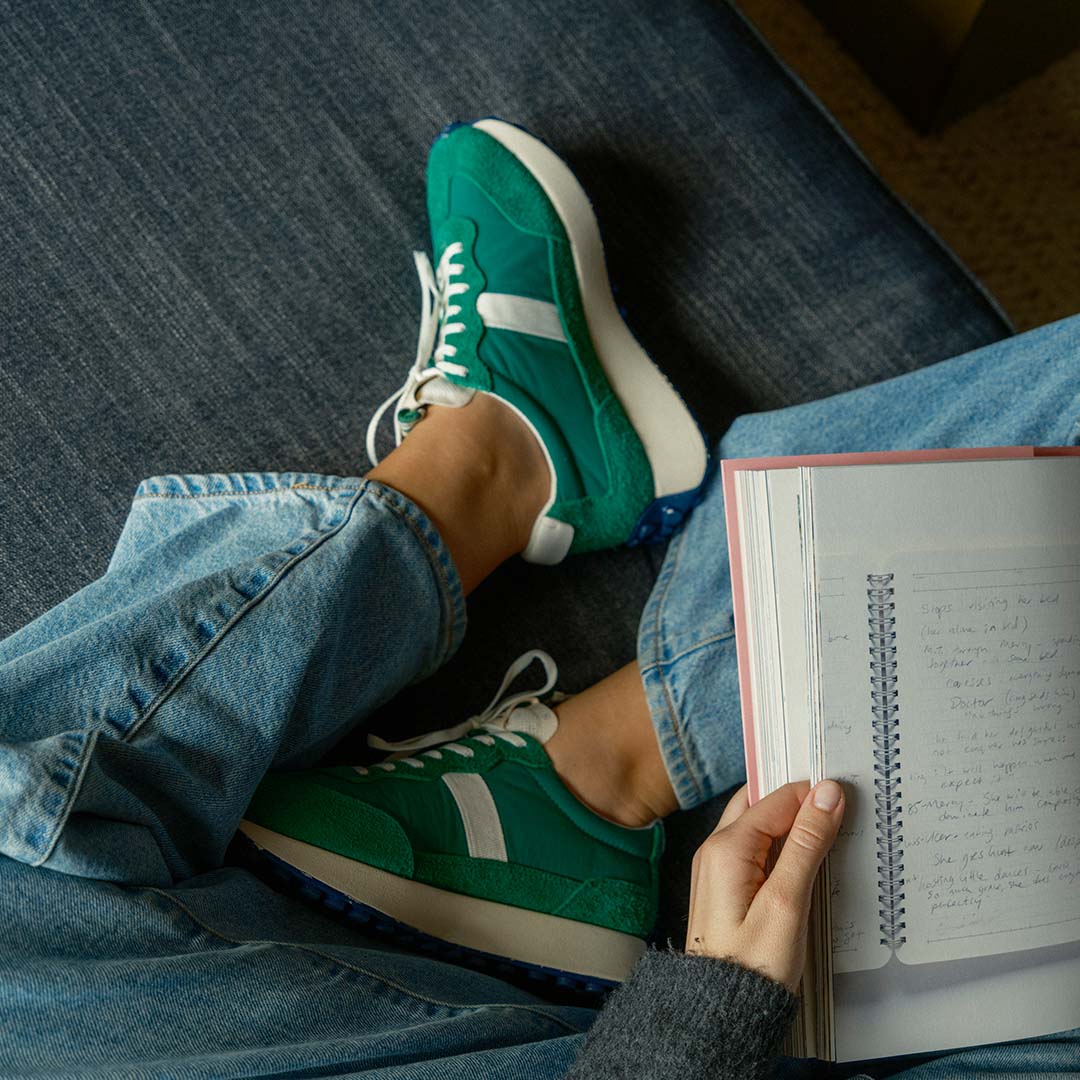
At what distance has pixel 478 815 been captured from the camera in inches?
26.6

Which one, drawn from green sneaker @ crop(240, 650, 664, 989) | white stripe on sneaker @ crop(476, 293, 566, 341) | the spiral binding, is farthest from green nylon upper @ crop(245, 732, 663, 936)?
white stripe on sneaker @ crop(476, 293, 566, 341)

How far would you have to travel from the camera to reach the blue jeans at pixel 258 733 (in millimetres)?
506

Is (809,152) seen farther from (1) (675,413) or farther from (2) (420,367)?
(2) (420,367)

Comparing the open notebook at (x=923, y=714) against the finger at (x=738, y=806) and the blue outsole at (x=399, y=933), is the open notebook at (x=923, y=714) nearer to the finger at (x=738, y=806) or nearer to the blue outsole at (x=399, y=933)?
the finger at (x=738, y=806)

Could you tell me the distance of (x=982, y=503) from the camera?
1.72 feet

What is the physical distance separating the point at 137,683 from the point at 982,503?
489 mm

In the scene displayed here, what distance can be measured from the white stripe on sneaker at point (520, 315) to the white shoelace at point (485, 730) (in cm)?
26

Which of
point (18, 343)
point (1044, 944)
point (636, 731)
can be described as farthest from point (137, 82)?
point (1044, 944)

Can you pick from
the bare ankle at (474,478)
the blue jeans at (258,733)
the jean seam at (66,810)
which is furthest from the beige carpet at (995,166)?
the jean seam at (66,810)

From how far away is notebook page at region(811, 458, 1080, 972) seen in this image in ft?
1.67

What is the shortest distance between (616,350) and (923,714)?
15.5 inches

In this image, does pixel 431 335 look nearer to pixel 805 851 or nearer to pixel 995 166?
pixel 805 851

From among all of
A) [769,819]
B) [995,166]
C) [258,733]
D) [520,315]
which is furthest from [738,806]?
[995,166]

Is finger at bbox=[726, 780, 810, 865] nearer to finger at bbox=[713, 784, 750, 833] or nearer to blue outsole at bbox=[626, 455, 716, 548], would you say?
finger at bbox=[713, 784, 750, 833]
